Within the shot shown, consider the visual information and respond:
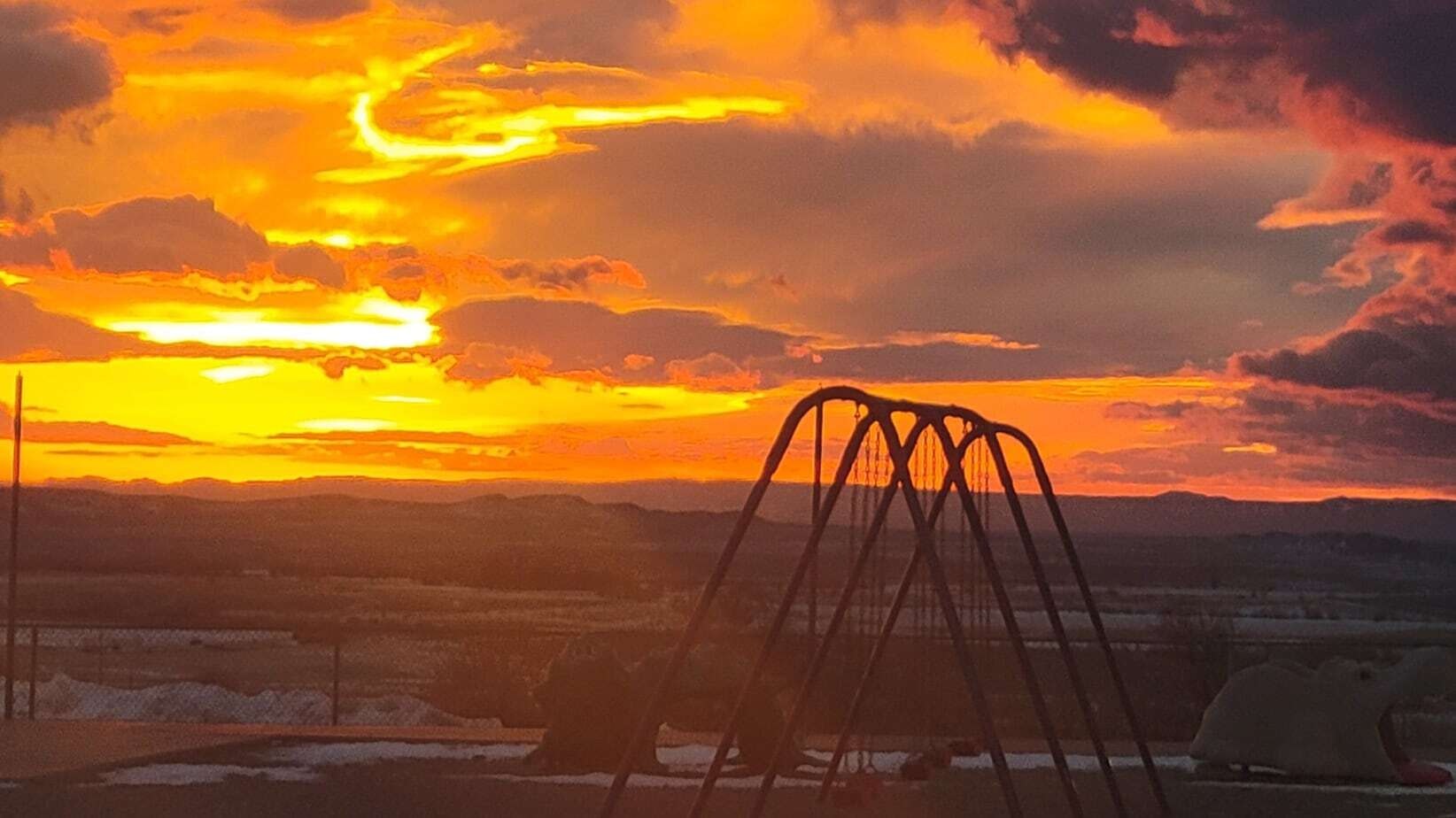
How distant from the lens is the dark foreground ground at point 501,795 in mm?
14750

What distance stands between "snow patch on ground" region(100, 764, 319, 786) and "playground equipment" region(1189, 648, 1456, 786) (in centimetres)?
783

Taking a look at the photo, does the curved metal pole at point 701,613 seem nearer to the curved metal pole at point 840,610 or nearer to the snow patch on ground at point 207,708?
the curved metal pole at point 840,610

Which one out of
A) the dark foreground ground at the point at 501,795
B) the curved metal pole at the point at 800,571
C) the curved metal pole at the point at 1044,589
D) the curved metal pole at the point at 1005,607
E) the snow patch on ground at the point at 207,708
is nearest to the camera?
the curved metal pole at the point at 800,571

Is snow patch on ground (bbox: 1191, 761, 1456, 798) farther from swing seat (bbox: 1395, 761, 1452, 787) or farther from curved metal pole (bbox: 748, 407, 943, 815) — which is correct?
curved metal pole (bbox: 748, 407, 943, 815)

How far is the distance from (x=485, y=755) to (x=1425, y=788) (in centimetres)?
823

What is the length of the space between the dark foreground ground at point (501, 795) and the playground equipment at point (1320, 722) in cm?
29

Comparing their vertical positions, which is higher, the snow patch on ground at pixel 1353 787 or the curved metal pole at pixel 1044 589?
the curved metal pole at pixel 1044 589

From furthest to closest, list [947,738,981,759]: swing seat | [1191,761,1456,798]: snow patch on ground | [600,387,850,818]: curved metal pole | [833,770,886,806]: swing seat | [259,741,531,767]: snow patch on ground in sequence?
[259,741,531,767]: snow patch on ground → [1191,761,1456,798]: snow patch on ground → [947,738,981,759]: swing seat → [833,770,886,806]: swing seat → [600,387,850,818]: curved metal pole

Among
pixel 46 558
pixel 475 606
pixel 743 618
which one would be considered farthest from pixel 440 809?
pixel 46 558

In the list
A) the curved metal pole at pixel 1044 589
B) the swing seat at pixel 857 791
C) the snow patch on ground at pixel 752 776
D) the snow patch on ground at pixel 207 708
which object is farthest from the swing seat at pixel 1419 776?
the snow patch on ground at pixel 207 708

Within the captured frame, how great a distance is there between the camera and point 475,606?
7644 cm

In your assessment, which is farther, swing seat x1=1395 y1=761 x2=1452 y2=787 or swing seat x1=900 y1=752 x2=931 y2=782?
swing seat x1=1395 y1=761 x2=1452 y2=787

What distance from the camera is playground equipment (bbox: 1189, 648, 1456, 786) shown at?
56.7ft

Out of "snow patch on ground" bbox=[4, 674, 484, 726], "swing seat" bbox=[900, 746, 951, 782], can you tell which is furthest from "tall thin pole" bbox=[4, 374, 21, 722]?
"swing seat" bbox=[900, 746, 951, 782]
